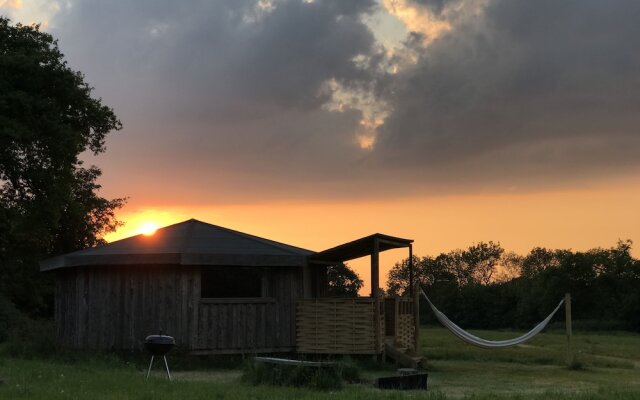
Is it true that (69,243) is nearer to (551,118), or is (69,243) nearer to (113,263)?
(113,263)

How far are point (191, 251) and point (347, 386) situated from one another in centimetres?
640

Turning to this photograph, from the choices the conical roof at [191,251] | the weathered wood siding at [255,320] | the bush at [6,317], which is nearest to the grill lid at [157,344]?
the conical roof at [191,251]

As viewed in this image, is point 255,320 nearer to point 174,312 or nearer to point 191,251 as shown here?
point 174,312

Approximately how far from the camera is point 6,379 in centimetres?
1125

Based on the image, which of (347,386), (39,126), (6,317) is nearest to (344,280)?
(6,317)

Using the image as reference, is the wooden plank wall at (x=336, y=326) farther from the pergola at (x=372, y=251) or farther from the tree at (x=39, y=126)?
the tree at (x=39, y=126)

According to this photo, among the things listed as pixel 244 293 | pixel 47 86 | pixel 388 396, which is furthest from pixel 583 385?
pixel 47 86

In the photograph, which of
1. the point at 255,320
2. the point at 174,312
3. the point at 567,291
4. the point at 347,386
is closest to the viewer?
the point at 347,386

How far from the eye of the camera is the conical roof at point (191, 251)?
641 inches

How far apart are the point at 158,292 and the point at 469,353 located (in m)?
8.82

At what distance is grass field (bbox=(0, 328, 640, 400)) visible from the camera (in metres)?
9.75

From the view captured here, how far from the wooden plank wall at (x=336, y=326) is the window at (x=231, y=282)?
1.14 metres

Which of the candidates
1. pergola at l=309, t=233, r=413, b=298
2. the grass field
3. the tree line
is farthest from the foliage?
pergola at l=309, t=233, r=413, b=298

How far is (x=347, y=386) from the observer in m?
11.5
